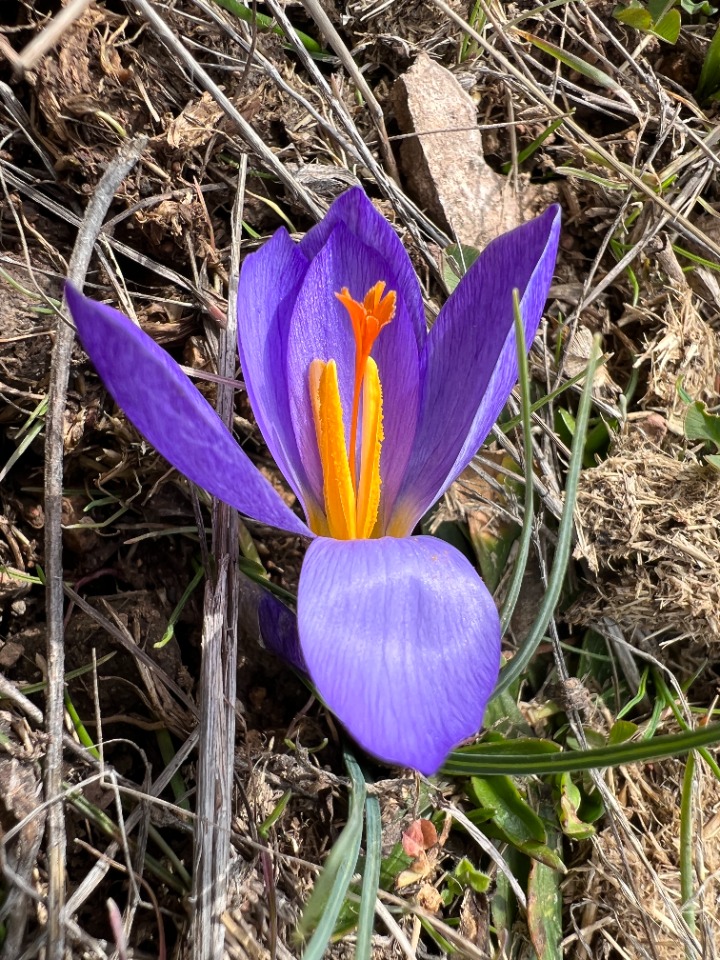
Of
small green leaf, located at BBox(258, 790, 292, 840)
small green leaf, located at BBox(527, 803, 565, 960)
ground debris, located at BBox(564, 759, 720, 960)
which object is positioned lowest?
ground debris, located at BBox(564, 759, 720, 960)

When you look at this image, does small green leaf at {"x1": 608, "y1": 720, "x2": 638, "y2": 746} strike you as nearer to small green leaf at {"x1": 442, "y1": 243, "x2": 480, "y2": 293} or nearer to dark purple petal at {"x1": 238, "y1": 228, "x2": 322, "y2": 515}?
dark purple petal at {"x1": 238, "y1": 228, "x2": 322, "y2": 515}

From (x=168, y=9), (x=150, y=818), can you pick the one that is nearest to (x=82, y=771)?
(x=150, y=818)

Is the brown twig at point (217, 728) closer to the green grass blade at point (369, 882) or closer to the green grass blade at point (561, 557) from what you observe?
the green grass blade at point (369, 882)

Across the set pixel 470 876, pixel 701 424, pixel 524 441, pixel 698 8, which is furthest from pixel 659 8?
pixel 470 876

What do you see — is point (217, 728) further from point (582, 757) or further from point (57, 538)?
point (582, 757)

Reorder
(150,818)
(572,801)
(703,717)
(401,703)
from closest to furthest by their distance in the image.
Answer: (401,703) → (150,818) → (572,801) → (703,717)

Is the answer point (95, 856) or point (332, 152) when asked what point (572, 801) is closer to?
point (95, 856)

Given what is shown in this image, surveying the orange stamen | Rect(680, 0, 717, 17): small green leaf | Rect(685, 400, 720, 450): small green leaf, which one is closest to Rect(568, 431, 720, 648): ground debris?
Rect(685, 400, 720, 450): small green leaf
